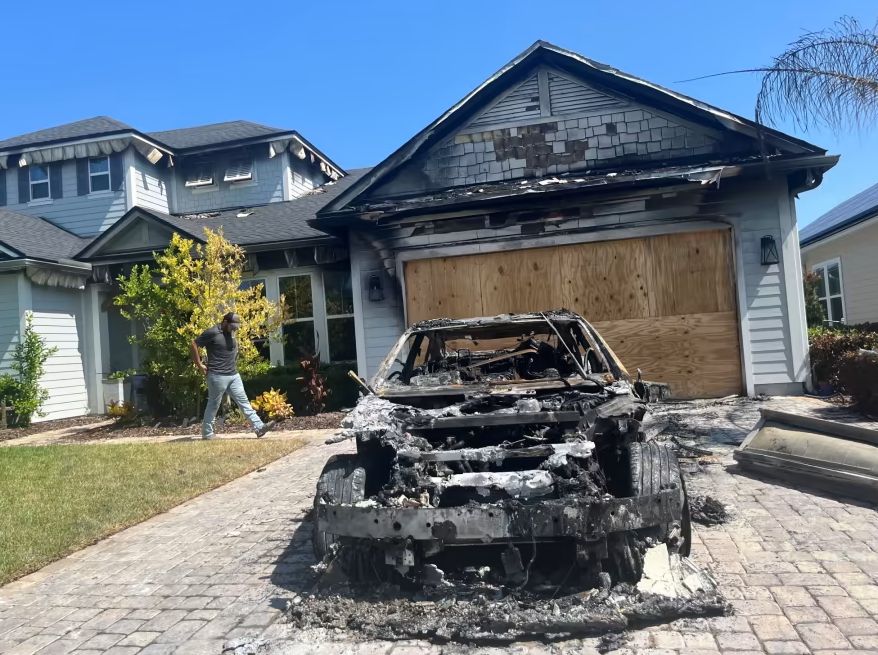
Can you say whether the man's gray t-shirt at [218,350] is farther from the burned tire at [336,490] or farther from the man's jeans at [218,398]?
the burned tire at [336,490]

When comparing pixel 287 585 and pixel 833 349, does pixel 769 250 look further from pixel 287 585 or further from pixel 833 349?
pixel 287 585

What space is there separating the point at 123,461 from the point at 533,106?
8.12 meters

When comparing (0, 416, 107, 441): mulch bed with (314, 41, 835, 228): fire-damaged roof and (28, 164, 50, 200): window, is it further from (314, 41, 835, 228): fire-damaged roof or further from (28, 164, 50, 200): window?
(28, 164, 50, 200): window

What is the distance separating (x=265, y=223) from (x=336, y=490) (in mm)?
11386

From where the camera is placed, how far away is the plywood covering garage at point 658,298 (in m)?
9.67

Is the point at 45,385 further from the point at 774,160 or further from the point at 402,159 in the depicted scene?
the point at 774,160

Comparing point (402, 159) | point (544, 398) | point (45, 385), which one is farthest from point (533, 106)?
point (45, 385)

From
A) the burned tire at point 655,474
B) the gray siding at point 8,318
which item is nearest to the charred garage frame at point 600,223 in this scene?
the burned tire at point 655,474

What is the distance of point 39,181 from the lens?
17906 millimetres

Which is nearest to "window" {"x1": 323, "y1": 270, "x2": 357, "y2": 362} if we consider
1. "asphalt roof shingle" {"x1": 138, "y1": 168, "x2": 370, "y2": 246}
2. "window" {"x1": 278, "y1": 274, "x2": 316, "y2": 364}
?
"window" {"x1": 278, "y1": 274, "x2": 316, "y2": 364}

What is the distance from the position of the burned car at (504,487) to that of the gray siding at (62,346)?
11.1 meters

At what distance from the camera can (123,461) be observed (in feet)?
26.1

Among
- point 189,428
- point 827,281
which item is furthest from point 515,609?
point 827,281

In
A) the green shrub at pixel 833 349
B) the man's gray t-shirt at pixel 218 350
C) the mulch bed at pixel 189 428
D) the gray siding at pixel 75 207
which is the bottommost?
the mulch bed at pixel 189 428
